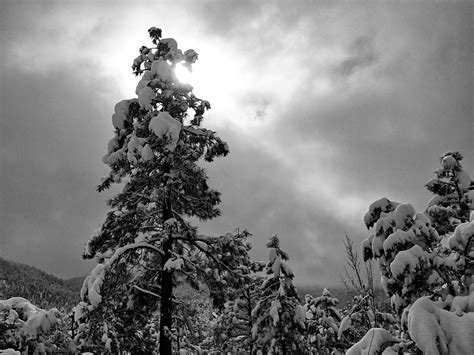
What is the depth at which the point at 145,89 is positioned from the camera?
1093 cm

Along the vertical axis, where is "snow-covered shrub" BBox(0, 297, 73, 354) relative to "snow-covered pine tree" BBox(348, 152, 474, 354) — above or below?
below

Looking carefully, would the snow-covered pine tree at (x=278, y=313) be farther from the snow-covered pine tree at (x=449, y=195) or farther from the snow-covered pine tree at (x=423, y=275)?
the snow-covered pine tree at (x=423, y=275)

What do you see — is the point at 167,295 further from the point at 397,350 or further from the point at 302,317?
the point at 302,317

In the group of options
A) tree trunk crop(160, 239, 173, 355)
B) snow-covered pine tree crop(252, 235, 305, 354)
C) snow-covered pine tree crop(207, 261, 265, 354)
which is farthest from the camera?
snow-covered pine tree crop(207, 261, 265, 354)

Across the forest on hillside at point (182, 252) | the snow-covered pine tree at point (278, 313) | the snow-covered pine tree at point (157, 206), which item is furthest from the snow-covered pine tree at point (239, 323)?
the snow-covered pine tree at point (157, 206)

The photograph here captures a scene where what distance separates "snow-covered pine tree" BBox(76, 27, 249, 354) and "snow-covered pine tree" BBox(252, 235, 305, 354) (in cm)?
894

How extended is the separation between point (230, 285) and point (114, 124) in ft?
22.1

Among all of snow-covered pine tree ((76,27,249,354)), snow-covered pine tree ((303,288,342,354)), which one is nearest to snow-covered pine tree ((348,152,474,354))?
snow-covered pine tree ((76,27,249,354))

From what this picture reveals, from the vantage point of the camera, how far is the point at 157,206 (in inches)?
483

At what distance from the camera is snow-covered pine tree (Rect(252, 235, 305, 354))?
1923 cm

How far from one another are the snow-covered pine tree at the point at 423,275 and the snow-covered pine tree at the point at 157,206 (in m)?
5.52

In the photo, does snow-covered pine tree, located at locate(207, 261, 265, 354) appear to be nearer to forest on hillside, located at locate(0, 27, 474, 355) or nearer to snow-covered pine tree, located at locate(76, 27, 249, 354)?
forest on hillside, located at locate(0, 27, 474, 355)

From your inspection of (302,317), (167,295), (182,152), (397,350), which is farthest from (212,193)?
(302,317)

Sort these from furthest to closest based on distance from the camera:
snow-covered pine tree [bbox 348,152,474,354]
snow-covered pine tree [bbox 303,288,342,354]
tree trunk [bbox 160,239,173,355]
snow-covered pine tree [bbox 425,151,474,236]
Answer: snow-covered pine tree [bbox 303,288,342,354] < snow-covered pine tree [bbox 425,151,474,236] < tree trunk [bbox 160,239,173,355] < snow-covered pine tree [bbox 348,152,474,354]
